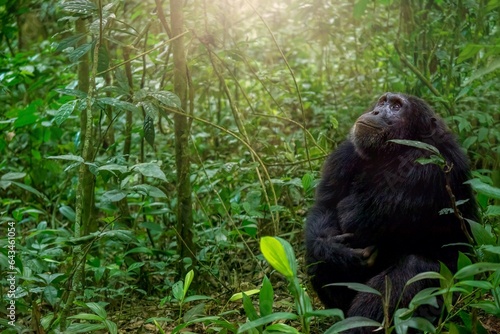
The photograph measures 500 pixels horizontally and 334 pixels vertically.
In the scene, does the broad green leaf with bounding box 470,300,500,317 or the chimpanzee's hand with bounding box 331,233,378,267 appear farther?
the chimpanzee's hand with bounding box 331,233,378,267

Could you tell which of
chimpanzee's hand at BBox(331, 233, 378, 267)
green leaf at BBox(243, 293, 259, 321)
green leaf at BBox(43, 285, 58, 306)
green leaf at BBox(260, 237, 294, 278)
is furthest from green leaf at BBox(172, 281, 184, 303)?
chimpanzee's hand at BBox(331, 233, 378, 267)

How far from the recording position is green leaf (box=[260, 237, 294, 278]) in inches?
99.9

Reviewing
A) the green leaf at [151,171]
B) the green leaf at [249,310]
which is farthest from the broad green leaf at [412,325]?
the green leaf at [151,171]

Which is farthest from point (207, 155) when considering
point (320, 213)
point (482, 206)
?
point (482, 206)

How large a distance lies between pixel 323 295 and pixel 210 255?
1.10m

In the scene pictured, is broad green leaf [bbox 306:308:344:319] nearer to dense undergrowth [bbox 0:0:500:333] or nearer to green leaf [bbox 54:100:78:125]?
dense undergrowth [bbox 0:0:500:333]

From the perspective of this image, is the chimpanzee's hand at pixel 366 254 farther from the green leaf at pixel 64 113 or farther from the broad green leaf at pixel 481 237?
the green leaf at pixel 64 113

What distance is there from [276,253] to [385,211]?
1209 millimetres

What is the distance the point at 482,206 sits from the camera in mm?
3891

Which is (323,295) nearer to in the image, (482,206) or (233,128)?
(482,206)

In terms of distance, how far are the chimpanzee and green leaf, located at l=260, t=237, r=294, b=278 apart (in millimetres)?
963

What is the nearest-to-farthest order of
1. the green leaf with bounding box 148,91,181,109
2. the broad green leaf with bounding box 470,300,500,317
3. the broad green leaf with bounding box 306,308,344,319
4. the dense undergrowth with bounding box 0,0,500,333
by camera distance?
the broad green leaf with bounding box 306,308,344,319 → the broad green leaf with bounding box 470,300,500,317 → the dense undergrowth with bounding box 0,0,500,333 → the green leaf with bounding box 148,91,181,109

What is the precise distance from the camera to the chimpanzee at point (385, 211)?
347cm

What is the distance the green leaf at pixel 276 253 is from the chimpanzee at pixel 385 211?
963 mm
